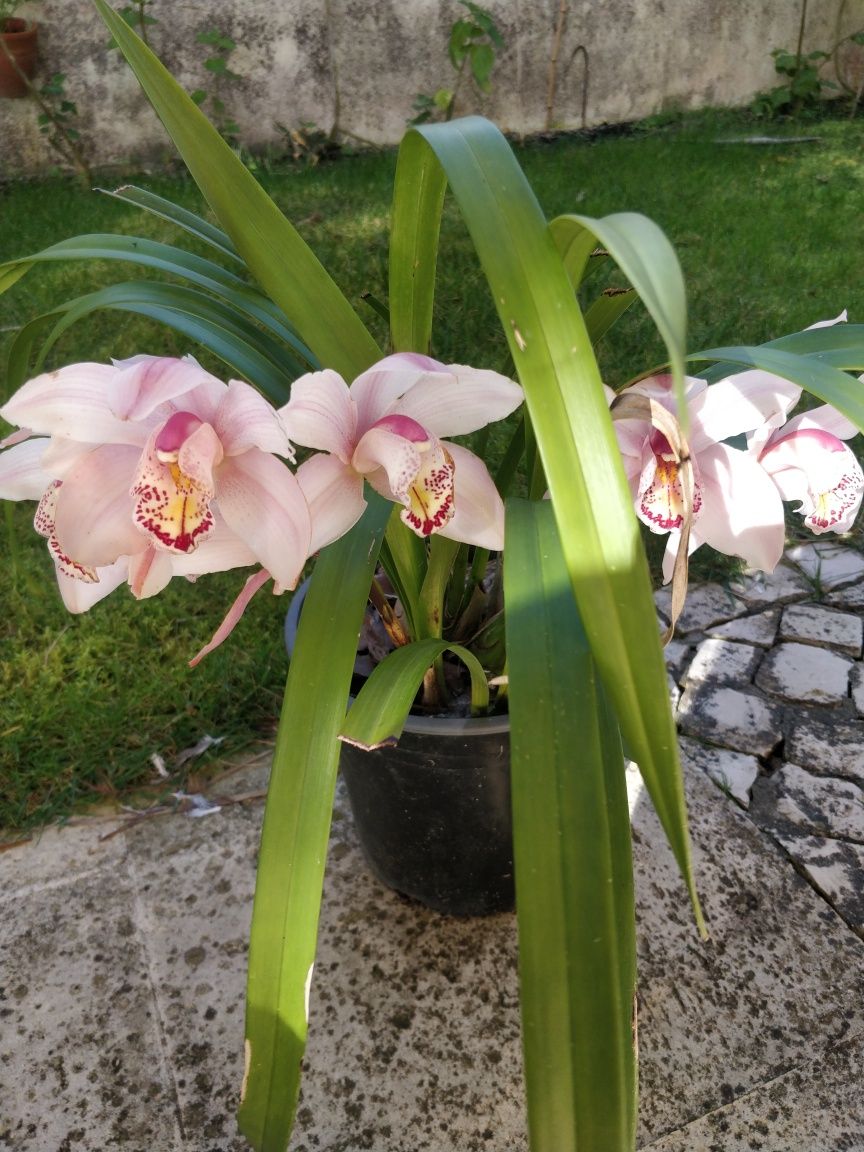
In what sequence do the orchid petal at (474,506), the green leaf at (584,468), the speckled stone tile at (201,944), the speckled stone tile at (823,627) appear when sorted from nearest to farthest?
1. the green leaf at (584,468)
2. the orchid petal at (474,506)
3. the speckled stone tile at (201,944)
4. the speckled stone tile at (823,627)

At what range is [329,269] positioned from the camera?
3.40 metres

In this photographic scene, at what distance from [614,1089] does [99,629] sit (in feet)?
5.78

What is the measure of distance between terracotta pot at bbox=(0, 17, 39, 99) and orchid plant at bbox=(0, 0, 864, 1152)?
4103 mm

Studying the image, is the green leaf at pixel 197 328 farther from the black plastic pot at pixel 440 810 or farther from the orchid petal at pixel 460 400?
the black plastic pot at pixel 440 810

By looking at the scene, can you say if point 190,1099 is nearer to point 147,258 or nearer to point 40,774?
point 40,774

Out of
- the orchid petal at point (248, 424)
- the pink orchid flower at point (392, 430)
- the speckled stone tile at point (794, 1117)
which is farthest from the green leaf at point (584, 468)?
the speckled stone tile at point (794, 1117)

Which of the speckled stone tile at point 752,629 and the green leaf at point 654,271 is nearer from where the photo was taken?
the green leaf at point 654,271

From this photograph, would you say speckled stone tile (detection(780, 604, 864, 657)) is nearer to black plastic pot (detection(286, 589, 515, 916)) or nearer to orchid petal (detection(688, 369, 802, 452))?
black plastic pot (detection(286, 589, 515, 916))

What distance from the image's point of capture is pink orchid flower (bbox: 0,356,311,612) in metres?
0.78

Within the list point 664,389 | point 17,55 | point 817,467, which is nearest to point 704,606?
point 817,467

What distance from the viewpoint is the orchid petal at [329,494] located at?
0.89m

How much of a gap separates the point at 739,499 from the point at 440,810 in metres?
0.69

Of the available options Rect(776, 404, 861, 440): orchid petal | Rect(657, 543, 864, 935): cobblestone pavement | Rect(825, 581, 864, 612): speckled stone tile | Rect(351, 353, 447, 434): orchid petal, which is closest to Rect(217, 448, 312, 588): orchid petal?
Rect(351, 353, 447, 434): orchid petal

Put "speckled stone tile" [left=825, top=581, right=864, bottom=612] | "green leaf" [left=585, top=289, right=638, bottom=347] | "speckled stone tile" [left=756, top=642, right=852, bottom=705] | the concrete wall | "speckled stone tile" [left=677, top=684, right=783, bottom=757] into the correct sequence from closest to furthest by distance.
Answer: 1. "green leaf" [left=585, top=289, right=638, bottom=347]
2. "speckled stone tile" [left=677, top=684, right=783, bottom=757]
3. "speckled stone tile" [left=756, top=642, right=852, bottom=705]
4. "speckled stone tile" [left=825, top=581, right=864, bottom=612]
5. the concrete wall
